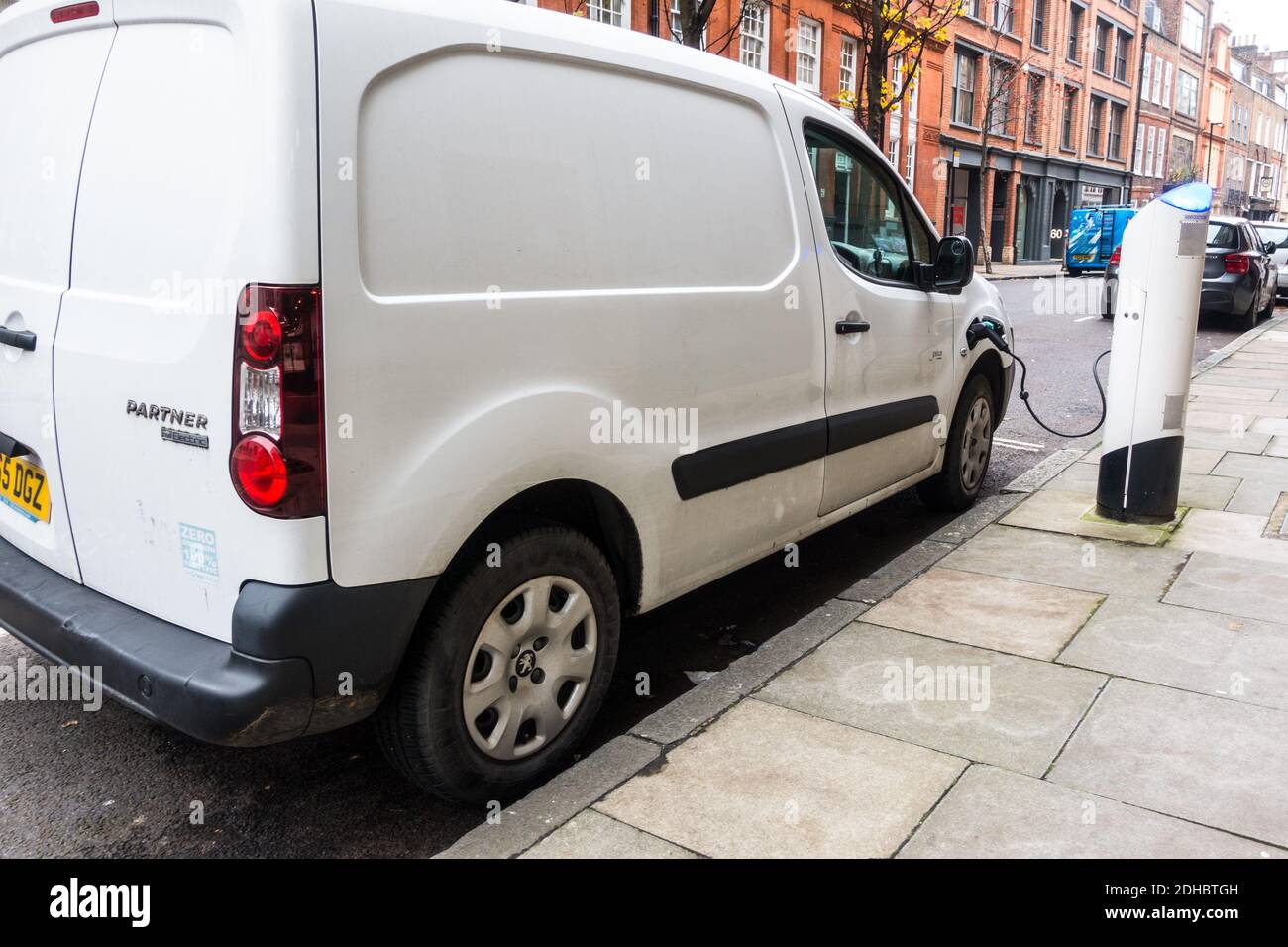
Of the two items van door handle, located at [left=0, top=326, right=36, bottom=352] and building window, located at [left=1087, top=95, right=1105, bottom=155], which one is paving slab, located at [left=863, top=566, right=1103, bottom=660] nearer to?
van door handle, located at [left=0, top=326, right=36, bottom=352]

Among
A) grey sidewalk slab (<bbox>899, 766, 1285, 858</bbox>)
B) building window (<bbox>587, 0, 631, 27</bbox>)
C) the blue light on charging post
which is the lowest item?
grey sidewalk slab (<bbox>899, 766, 1285, 858</bbox>)

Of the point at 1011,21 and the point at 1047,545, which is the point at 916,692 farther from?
the point at 1011,21

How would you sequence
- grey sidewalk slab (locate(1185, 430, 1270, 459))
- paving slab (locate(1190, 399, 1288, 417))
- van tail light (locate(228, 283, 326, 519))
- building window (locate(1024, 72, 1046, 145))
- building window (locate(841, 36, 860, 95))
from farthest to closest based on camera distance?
building window (locate(1024, 72, 1046, 145)) → building window (locate(841, 36, 860, 95)) → paving slab (locate(1190, 399, 1288, 417)) → grey sidewalk slab (locate(1185, 430, 1270, 459)) → van tail light (locate(228, 283, 326, 519))

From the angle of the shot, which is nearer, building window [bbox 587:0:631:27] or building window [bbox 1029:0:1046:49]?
building window [bbox 587:0:631:27]

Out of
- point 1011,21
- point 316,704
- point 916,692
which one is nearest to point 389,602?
point 316,704

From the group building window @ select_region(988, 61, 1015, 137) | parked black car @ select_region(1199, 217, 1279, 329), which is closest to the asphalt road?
parked black car @ select_region(1199, 217, 1279, 329)

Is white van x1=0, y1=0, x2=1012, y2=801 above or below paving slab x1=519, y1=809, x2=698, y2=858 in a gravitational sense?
above

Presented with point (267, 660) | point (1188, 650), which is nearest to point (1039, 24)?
point (1188, 650)

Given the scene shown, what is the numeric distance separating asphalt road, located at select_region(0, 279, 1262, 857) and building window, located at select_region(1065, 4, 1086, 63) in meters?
45.2

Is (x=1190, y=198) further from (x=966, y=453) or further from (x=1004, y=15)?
(x=1004, y=15)

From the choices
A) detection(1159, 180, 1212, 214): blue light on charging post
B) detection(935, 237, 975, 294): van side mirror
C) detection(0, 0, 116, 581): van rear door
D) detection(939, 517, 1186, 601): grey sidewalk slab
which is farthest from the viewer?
detection(1159, 180, 1212, 214): blue light on charging post

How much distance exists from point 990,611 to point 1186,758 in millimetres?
1248

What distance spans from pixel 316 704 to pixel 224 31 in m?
1.54

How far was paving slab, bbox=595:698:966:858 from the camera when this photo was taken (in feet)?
8.63
